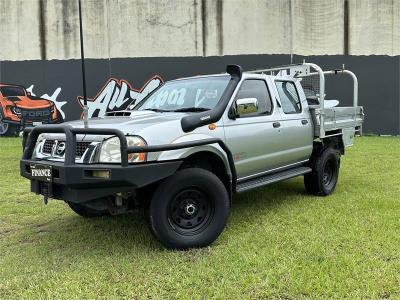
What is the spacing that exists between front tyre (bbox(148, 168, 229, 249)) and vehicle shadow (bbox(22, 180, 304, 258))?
27cm

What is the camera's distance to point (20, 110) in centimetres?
1692

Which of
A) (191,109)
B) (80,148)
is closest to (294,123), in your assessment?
(191,109)

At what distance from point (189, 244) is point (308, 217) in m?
1.85

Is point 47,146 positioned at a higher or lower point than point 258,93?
lower

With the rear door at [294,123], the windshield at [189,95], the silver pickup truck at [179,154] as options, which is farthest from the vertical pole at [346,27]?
the windshield at [189,95]

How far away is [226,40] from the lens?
17.5 metres

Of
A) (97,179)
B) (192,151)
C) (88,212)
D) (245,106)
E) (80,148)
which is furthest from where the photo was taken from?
(88,212)

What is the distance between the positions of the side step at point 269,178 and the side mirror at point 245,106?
2.75 ft

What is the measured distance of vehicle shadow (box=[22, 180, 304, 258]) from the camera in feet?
14.8

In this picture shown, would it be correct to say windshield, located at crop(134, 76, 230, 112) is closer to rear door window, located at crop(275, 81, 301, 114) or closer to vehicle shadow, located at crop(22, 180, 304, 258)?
rear door window, located at crop(275, 81, 301, 114)

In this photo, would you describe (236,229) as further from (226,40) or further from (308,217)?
(226,40)

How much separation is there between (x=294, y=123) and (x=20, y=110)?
44.3 feet

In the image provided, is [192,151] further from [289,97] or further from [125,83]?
[125,83]

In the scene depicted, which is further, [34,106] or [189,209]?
[34,106]
